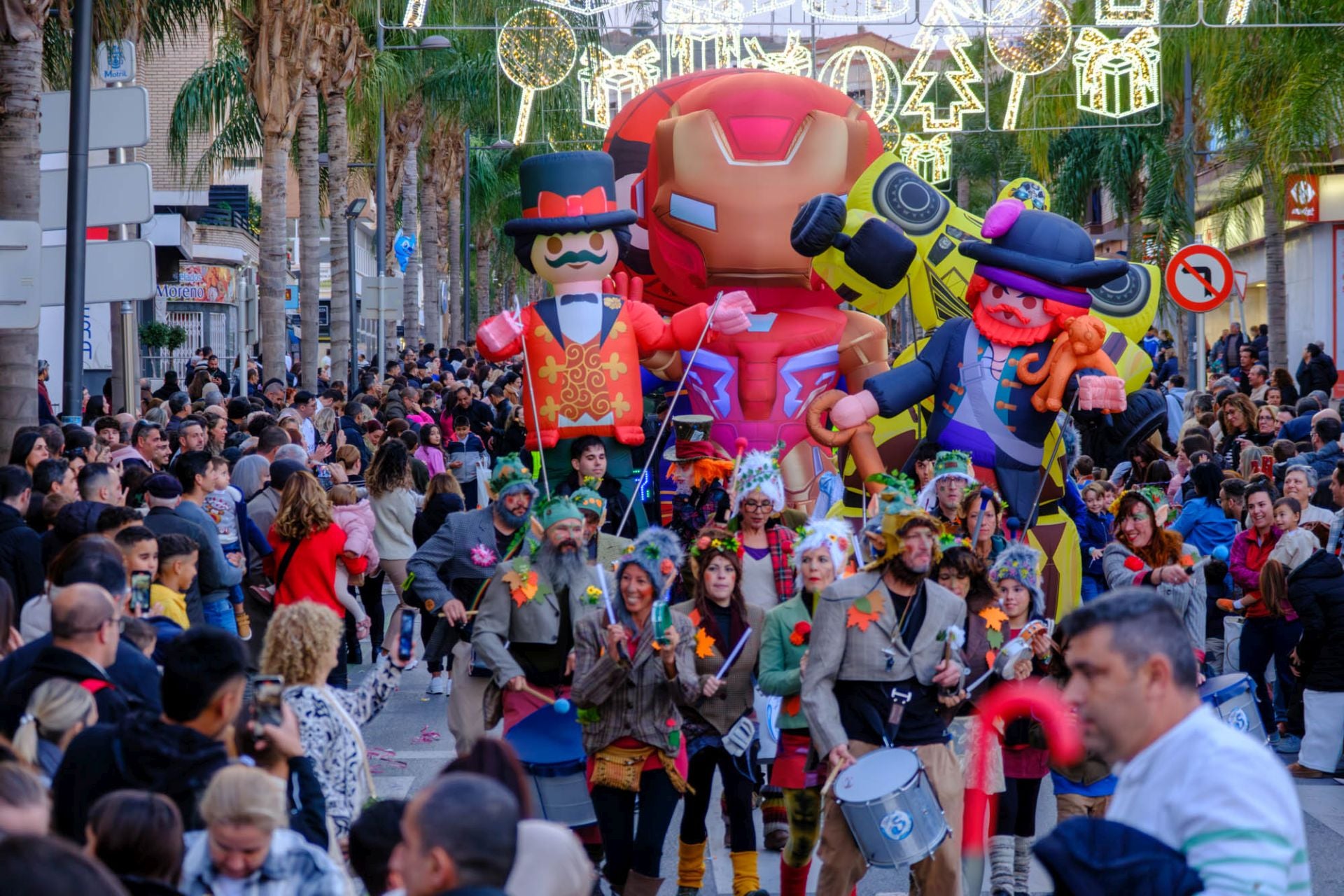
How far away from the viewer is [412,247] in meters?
38.8

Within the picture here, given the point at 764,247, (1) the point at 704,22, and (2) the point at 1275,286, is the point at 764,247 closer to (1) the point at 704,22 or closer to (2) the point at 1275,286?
(1) the point at 704,22

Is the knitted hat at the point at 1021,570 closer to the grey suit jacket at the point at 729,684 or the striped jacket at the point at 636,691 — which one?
the grey suit jacket at the point at 729,684

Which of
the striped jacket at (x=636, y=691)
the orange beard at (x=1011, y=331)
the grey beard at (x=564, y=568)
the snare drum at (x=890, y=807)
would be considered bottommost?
the snare drum at (x=890, y=807)

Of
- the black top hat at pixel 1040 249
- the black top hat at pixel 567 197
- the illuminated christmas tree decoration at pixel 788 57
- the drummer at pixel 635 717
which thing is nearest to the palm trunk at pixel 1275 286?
the illuminated christmas tree decoration at pixel 788 57

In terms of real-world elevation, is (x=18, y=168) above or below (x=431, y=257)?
below

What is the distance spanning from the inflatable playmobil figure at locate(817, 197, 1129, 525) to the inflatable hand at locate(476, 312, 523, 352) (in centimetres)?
289

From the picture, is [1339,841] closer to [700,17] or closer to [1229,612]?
[1229,612]

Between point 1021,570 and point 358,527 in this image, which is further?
point 358,527

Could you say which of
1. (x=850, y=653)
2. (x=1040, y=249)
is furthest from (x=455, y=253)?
(x=850, y=653)

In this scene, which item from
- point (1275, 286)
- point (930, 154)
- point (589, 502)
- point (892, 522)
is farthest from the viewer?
point (930, 154)

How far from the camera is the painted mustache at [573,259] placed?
1310 centimetres

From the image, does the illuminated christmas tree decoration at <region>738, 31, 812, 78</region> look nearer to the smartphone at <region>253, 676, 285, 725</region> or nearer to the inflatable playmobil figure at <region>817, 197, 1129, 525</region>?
the inflatable playmobil figure at <region>817, 197, 1129, 525</region>

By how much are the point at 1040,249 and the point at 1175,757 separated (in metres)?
7.99

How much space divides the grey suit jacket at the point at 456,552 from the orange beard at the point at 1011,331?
3791mm
